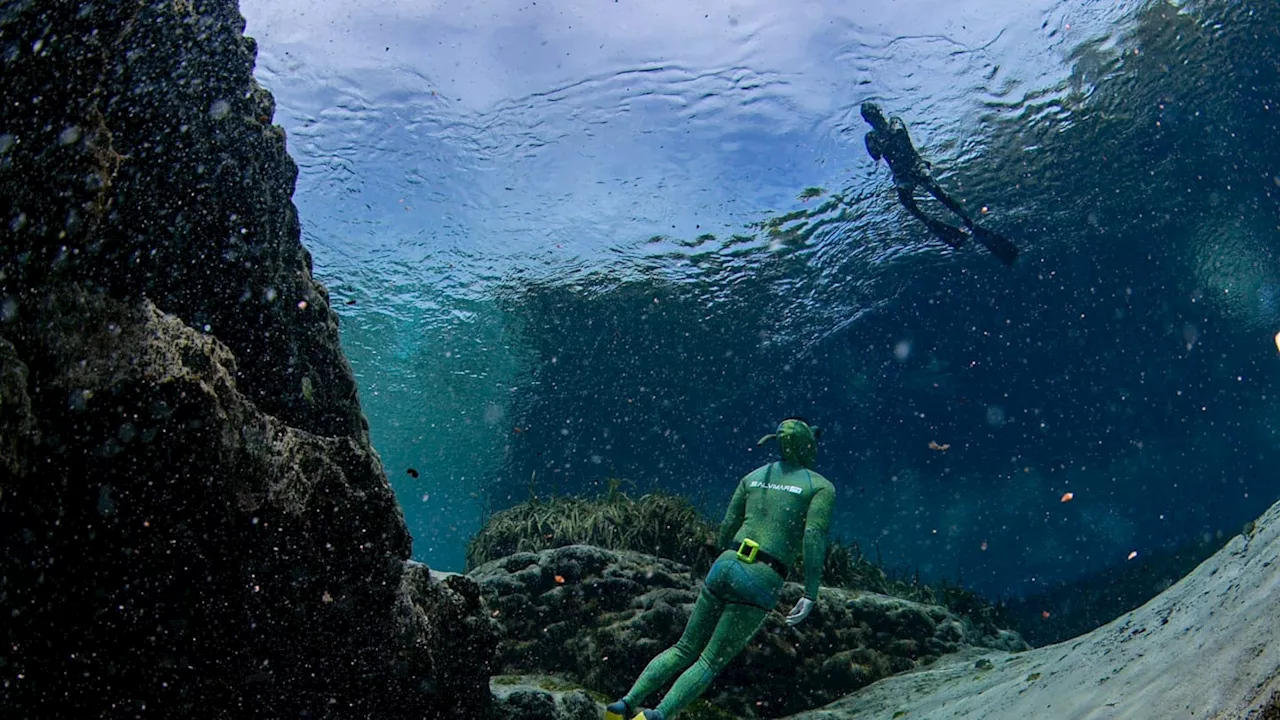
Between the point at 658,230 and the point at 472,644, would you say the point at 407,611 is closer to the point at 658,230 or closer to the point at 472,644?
the point at 472,644

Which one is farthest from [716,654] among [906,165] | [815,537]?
[906,165]

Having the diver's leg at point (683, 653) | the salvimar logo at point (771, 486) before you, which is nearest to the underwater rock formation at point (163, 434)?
the diver's leg at point (683, 653)

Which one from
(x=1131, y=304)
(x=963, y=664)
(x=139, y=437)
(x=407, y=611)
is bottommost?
(x=963, y=664)

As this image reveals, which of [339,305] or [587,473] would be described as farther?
[587,473]

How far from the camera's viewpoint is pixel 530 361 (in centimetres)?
2475

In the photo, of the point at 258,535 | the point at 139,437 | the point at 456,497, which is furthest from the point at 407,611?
the point at 456,497

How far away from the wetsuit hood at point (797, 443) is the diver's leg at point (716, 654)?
5.26 feet

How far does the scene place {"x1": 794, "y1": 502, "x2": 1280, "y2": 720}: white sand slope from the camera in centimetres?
198

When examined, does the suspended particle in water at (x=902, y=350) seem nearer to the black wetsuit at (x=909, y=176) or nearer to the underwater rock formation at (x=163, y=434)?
the black wetsuit at (x=909, y=176)

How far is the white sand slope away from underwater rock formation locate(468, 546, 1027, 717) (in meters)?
1.72

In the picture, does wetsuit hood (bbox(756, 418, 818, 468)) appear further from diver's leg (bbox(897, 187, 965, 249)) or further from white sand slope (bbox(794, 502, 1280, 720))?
diver's leg (bbox(897, 187, 965, 249))

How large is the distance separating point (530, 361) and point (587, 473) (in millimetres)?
5289

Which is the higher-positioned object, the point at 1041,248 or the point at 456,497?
the point at 456,497

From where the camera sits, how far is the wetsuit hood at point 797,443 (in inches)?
260
